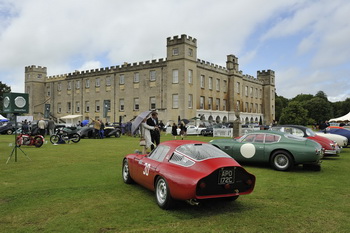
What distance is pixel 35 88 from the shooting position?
208ft

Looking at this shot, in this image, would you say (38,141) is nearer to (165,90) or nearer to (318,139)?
(318,139)

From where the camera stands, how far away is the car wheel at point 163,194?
18.0 feet

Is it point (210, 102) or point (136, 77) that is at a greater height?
point (136, 77)

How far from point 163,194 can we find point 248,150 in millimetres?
5493

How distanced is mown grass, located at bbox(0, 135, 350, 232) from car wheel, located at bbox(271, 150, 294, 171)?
0.71m

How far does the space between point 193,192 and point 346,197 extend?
393 cm

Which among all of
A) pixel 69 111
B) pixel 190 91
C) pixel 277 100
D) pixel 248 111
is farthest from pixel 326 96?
pixel 69 111

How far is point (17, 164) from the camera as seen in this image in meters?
11.0

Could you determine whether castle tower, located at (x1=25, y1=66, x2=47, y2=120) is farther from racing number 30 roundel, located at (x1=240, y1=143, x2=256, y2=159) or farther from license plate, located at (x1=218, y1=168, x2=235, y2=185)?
license plate, located at (x1=218, y1=168, x2=235, y2=185)

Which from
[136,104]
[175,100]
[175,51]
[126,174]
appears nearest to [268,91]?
[175,100]

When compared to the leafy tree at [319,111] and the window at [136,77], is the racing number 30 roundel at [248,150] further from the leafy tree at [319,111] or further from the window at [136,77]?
the leafy tree at [319,111]

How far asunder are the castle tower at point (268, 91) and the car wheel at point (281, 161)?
60.6 m

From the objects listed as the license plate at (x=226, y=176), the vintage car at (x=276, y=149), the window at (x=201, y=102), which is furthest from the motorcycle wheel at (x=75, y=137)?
the window at (x=201, y=102)

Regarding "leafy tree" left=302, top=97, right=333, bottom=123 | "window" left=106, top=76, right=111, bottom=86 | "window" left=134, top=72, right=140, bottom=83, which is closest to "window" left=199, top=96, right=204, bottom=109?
"window" left=134, top=72, right=140, bottom=83
